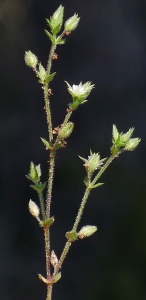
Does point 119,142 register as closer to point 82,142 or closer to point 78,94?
point 78,94

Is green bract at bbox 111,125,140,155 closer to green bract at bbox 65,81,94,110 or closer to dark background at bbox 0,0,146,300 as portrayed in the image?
green bract at bbox 65,81,94,110

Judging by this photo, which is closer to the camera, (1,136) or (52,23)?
(52,23)

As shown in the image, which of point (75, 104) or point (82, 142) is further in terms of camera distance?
point (82, 142)

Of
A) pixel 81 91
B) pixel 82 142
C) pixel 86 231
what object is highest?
pixel 82 142

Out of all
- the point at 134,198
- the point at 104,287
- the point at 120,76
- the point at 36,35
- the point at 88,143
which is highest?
the point at 36,35

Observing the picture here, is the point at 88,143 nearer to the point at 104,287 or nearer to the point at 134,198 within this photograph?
the point at 134,198

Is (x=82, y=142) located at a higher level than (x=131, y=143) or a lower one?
higher

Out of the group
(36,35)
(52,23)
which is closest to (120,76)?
(36,35)

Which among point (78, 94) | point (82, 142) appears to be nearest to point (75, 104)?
point (78, 94)
